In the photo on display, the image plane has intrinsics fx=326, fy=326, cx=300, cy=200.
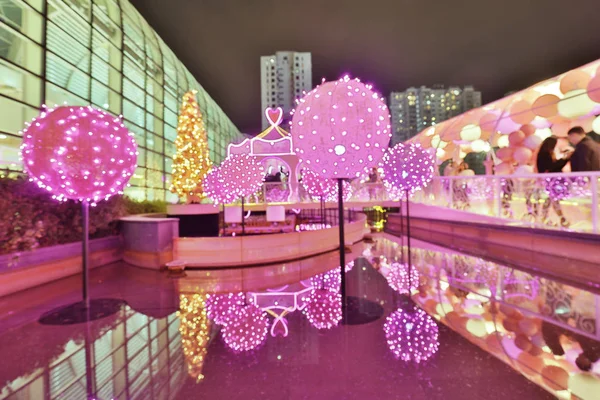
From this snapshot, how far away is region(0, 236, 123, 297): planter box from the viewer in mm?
5961

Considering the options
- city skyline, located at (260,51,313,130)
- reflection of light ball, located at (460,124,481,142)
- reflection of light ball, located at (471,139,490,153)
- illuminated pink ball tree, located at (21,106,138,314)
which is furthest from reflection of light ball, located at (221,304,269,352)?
city skyline, located at (260,51,313,130)

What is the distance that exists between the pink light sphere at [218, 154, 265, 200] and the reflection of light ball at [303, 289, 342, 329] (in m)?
5.50

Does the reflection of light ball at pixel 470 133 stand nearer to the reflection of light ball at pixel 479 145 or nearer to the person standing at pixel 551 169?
the reflection of light ball at pixel 479 145

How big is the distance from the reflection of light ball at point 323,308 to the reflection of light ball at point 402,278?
47.5 inches

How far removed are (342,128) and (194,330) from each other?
317 centimetres

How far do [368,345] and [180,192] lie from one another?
12.8 meters

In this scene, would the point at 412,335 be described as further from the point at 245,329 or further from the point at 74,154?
the point at 74,154

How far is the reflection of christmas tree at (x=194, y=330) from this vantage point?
3170 mm

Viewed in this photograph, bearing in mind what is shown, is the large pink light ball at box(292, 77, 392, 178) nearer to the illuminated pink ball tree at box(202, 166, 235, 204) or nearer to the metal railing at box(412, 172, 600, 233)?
the illuminated pink ball tree at box(202, 166, 235, 204)

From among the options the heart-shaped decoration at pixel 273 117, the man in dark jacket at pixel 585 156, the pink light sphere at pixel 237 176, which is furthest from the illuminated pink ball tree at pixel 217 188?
the heart-shaped decoration at pixel 273 117

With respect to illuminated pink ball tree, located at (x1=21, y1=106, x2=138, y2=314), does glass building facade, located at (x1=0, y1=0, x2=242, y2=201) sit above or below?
above

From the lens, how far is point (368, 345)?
350cm

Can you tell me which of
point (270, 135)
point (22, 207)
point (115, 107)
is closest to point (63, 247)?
point (22, 207)

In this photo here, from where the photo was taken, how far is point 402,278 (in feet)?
21.4
